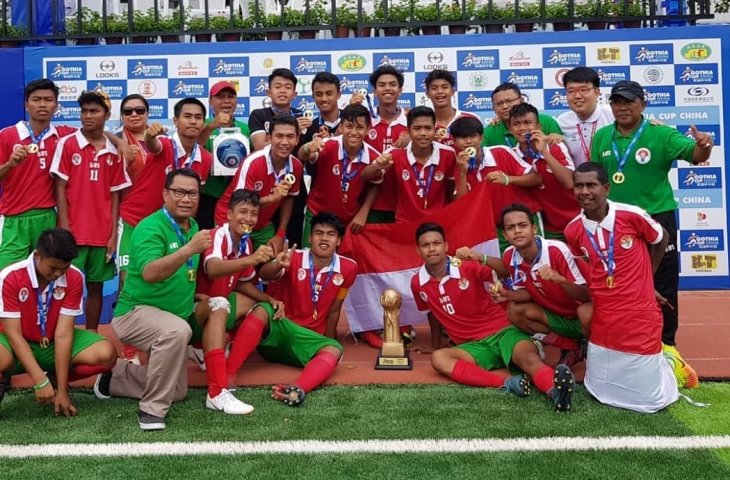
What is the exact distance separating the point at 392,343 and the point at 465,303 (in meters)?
0.56

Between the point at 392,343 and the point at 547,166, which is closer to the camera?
the point at 392,343

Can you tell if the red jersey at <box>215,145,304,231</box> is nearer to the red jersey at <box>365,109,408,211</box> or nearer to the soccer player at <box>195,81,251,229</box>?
the soccer player at <box>195,81,251,229</box>

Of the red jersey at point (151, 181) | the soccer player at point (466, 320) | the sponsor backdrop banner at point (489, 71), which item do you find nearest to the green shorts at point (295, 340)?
the soccer player at point (466, 320)

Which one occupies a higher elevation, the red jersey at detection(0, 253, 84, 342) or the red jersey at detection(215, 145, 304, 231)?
the red jersey at detection(215, 145, 304, 231)

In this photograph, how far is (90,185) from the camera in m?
4.78

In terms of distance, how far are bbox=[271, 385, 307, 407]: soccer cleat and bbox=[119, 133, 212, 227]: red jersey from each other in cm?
175

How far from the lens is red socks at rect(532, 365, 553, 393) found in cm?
389

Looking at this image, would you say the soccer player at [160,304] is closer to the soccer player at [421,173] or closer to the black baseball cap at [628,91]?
the soccer player at [421,173]

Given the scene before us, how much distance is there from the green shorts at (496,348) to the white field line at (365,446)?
102 centimetres

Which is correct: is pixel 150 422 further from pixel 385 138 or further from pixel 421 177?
pixel 385 138

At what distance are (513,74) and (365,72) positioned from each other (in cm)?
159

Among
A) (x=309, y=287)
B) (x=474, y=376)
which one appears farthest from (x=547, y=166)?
(x=309, y=287)

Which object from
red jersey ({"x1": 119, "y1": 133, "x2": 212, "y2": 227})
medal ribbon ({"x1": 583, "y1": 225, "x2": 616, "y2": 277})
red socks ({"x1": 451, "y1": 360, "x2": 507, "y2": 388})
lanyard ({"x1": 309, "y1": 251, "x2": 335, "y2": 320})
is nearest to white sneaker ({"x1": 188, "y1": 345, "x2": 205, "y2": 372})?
lanyard ({"x1": 309, "y1": 251, "x2": 335, "y2": 320})

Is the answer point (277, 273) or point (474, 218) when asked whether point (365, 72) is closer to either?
point (474, 218)
